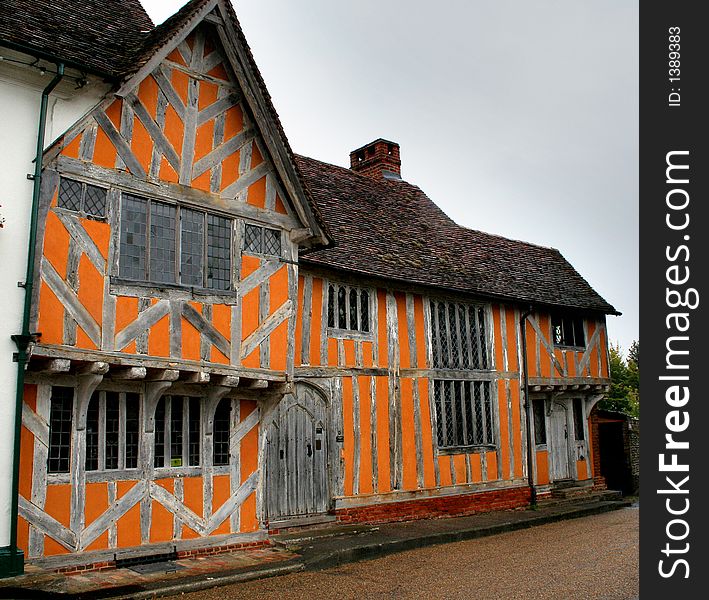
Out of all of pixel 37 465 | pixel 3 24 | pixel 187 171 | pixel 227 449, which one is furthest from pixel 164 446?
pixel 3 24

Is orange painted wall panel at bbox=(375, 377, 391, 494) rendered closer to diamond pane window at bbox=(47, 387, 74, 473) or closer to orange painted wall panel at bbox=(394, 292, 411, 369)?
orange painted wall panel at bbox=(394, 292, 411, 369)

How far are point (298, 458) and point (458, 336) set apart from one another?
528 cm

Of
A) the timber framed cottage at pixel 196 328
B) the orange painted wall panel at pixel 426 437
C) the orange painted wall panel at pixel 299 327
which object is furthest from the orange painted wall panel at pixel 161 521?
the orange painted wall panel at pixel 426 437

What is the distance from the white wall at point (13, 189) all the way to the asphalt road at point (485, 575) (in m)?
2.82

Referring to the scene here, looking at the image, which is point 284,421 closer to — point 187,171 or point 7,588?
point 187,171

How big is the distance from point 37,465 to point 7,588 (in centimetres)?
154

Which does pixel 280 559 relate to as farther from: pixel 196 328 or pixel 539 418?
pixel 539 418

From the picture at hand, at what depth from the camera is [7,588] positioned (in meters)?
7.60

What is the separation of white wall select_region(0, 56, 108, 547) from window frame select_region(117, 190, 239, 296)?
125 cm

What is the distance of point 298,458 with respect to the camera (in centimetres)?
1336

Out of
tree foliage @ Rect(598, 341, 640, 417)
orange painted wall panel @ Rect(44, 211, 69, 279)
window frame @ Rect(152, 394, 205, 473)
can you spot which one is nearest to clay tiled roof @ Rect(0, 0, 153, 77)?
orange painted wall panel @ Rect(44, 211, 69, 279)

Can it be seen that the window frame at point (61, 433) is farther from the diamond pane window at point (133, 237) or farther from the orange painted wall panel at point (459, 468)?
the orange painted wall panel at point (459, 468)

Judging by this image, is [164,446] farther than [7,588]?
Yes

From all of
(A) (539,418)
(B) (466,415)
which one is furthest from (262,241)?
(A) (539,418)
